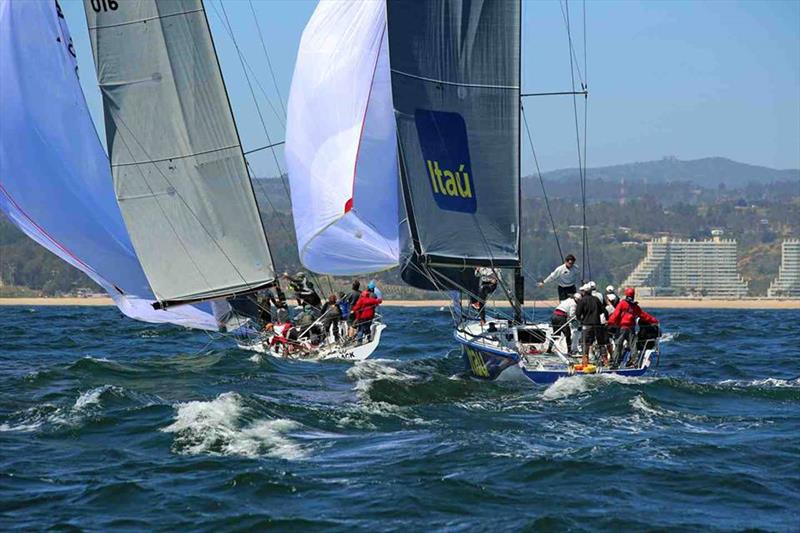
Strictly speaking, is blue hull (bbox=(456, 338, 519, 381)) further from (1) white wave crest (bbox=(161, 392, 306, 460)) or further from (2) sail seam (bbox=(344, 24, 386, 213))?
(1) white wave crest (bbox=(161, 392, 306, 460))

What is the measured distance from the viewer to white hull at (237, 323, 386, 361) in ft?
77.0

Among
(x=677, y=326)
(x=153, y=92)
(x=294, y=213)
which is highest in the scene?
(x=153, y=92)

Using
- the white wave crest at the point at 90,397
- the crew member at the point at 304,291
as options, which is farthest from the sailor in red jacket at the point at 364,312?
the white wave crest at the point at 90,397

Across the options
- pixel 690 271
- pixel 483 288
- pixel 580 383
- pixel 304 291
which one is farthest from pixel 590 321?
pixel 690 271

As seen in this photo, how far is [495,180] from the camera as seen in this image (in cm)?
2109

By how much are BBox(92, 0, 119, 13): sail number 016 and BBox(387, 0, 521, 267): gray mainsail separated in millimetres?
4218

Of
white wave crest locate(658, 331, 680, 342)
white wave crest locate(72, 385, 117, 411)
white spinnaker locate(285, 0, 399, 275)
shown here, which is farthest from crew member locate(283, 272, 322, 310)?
white wave crest locate(658, 331, 680, 342)

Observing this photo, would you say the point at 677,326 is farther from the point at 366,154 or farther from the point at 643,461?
the point at 643,461

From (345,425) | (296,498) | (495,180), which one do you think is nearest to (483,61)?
(495,180)

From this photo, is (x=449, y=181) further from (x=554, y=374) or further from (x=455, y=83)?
(x=554, y=374)

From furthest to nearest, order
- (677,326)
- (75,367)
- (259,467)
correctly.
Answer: (677,326) → (75,367) → (259,467)

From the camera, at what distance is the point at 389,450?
46.5ft

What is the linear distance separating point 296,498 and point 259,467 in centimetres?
118

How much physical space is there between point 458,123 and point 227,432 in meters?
7.77
